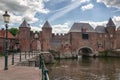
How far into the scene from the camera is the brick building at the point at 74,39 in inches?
2001

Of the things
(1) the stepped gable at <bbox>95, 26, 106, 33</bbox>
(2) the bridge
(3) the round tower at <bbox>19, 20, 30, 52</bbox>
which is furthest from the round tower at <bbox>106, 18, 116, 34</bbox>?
(2) the bridge

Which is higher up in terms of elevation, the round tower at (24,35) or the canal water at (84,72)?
the round tower at (24,35)

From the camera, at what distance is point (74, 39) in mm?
56156

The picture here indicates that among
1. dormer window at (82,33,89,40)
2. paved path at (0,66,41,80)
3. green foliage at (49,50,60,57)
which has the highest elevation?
dormer window at (82,33,89,40)

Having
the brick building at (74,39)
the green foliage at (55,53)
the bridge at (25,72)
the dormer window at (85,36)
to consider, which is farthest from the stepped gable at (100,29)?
the bridge at (25,72)

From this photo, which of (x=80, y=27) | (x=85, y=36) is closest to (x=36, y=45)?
(x=80, y=27)

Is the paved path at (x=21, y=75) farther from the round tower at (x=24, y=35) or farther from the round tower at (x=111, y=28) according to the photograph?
the round tower at (x=111, y=28)

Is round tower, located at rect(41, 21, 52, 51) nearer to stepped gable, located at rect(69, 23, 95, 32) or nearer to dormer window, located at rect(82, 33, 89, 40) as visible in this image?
stepped gable, located at rect(69, 23, 95, 32)

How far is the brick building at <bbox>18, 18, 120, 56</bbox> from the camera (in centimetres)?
5082

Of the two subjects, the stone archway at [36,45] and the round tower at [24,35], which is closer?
the round tower at [24,35]

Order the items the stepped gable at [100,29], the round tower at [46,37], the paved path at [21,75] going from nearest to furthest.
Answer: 1. the paved path at [21,75]
2. the round tower at [46,37]
3. the stepped gable at [100,29]

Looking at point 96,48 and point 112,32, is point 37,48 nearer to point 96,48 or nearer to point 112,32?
point 96,48

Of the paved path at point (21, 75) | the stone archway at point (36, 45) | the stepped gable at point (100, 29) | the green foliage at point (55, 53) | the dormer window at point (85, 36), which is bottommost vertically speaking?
the green foliage at point (55, 53)

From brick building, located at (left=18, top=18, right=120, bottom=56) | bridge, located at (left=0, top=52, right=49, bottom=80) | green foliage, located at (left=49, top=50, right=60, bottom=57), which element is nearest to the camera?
bridge, located at (left=0, top=52, right=49, bottom=80)
